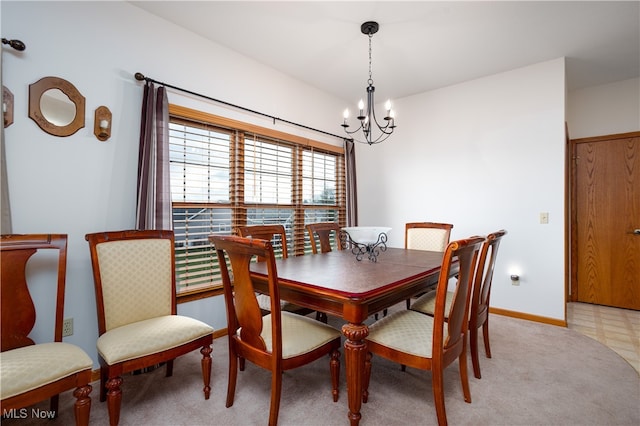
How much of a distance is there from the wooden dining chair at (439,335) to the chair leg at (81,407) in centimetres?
139

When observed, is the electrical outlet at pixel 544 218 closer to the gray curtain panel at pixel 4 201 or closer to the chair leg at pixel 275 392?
the chair leg at pixel 275 392

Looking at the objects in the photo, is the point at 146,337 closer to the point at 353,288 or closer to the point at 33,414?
the point at 33,414

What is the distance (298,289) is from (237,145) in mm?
1892

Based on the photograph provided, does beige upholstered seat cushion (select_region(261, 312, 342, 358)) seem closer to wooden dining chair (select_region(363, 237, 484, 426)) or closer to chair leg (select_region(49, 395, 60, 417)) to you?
wooden dining chair (select_region(363, 237, 484, 426))

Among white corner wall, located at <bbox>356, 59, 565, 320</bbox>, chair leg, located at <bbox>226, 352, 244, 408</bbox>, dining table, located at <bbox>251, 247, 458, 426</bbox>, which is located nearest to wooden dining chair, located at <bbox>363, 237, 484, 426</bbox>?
dining table, located at <bbox>251, 247, 458, 426</bbox>

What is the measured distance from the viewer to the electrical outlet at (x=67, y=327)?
1.98 metres

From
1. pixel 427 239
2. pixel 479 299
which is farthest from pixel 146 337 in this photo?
pixel 427 239

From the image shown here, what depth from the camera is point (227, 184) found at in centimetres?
296

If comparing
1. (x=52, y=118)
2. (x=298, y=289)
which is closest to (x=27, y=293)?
(x=52, y=118)

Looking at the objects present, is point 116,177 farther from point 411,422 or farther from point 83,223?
point 411,422

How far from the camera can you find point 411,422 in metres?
1.62

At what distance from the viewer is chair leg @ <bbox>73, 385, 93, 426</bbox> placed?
1.37 metres

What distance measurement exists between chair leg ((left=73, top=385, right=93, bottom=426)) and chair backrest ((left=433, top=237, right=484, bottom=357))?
65.9 inches

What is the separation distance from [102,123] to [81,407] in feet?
5.82
